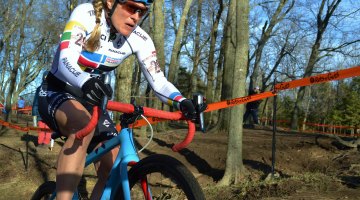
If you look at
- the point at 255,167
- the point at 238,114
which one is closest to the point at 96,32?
the point at 238,114

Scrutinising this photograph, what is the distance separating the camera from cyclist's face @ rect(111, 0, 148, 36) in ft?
8.88

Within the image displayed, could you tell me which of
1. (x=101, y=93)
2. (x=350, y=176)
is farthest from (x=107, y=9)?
(x=350, y=176)

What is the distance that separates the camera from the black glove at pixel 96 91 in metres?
2.12

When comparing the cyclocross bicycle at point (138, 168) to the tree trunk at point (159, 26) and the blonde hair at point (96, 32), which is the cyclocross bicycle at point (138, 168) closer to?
the blonde hair at point (96, 32)

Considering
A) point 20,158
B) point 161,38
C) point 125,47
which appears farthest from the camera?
point 161,38

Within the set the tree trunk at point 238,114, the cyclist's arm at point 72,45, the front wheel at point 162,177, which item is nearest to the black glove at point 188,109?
the front wheel at point 162,177

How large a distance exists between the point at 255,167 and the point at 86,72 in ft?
19.6

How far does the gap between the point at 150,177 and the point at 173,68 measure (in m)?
13.8

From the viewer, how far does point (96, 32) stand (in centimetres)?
277

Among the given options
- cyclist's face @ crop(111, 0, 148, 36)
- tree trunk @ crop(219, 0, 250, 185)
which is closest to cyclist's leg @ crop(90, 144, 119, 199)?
cyclist's face @ crop(111, 0, 148, 36)

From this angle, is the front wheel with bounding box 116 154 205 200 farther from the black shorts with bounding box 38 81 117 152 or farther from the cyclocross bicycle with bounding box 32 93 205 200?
the black shorts with bounding box 38 81 117 152

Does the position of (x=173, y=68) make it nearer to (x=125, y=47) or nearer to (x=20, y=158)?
(x=20, y=158)

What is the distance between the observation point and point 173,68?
53.2 ft

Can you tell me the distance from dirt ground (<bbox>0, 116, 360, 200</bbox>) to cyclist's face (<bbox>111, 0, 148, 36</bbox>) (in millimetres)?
3431
